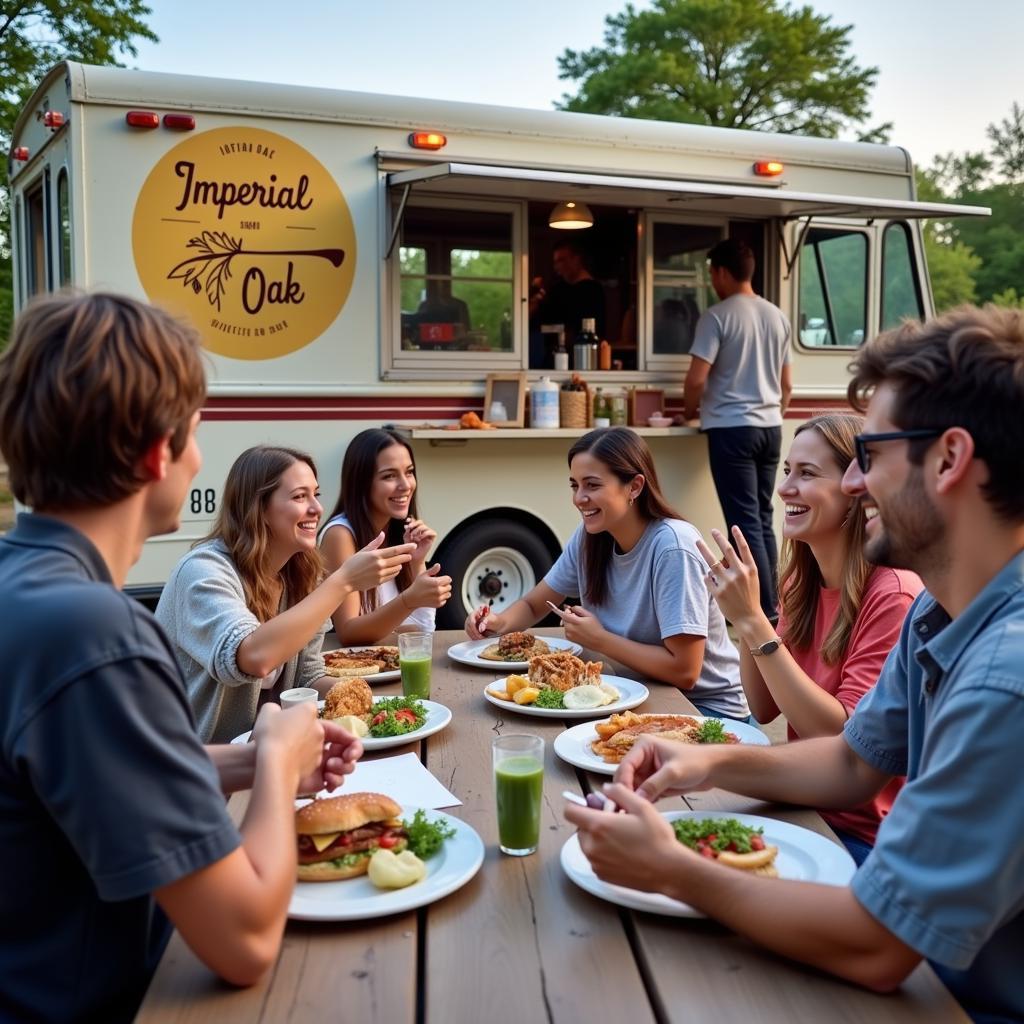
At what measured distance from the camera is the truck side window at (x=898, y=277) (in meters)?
7.46

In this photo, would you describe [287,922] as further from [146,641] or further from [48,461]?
[48,461]

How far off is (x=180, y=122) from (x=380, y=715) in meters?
3.99

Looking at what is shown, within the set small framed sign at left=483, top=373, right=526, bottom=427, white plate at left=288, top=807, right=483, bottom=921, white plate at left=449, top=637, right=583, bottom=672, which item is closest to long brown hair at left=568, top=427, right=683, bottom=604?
white plate at left=449, top=637, right=583, bottom=672

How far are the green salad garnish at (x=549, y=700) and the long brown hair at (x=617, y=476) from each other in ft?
3.07

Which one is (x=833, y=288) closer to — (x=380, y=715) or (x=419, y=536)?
(x=419, y=536)

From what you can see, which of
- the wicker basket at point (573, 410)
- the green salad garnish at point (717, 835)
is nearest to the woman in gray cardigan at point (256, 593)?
the green salad garnish at point (717, 835)

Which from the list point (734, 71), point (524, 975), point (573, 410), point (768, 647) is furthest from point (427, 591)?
point (734, 71)

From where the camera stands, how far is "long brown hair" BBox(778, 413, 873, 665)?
2621mm

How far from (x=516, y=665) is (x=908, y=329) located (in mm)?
1753

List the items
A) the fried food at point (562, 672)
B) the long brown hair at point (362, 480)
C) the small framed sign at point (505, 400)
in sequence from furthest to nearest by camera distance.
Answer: the small framed sign at point (505, 400) < the long brown hair at point (362, 480) < the fried food at point (562, 672)

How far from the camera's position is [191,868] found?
129 cm

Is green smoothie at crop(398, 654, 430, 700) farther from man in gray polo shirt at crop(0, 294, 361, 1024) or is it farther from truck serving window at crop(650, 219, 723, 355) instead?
truck serving window at crop(650, 219, 723, 355)

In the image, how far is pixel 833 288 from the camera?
24.3ft

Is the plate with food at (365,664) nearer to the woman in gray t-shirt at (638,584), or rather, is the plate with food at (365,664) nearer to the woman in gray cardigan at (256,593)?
the woman in gray cardigan at (256,593)
